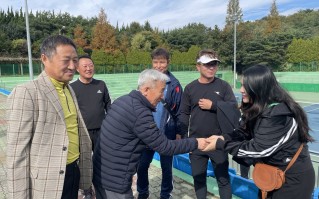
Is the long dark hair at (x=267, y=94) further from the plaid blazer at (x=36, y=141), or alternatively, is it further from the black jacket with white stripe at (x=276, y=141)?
the plaid blazer at (x=36, y=141)

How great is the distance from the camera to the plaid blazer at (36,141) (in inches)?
71.2

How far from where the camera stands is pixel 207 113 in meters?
3.30

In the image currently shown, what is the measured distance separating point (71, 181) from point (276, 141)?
5.45 ft

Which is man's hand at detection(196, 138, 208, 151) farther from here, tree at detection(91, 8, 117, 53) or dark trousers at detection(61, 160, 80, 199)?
tree at detection(91, 8, 117, 53)

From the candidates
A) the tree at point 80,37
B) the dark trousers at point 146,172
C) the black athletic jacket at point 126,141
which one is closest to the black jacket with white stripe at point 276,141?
the black athletic jacket at point 126,141

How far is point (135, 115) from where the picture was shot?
7.16ft

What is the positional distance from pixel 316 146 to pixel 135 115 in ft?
32.8

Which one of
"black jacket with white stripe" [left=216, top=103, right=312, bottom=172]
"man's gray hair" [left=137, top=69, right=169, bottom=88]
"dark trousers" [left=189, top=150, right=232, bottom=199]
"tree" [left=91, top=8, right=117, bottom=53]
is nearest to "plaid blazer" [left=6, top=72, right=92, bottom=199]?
"man's gray hair" [left=137, top=69, right=169, bottom=88]

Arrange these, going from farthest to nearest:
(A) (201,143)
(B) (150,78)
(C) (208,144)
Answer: (C) (208,144) < (A) (201,143) < (B) (150,78)

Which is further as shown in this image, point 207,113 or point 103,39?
point 103,39

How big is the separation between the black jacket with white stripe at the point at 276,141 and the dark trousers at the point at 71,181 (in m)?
1.39

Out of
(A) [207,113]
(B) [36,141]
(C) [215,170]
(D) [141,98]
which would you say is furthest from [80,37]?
(B) [36,141]

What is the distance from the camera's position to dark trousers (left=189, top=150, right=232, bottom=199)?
3225 millimetres

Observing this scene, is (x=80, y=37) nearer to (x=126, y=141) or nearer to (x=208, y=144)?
(x=208, y=144)
